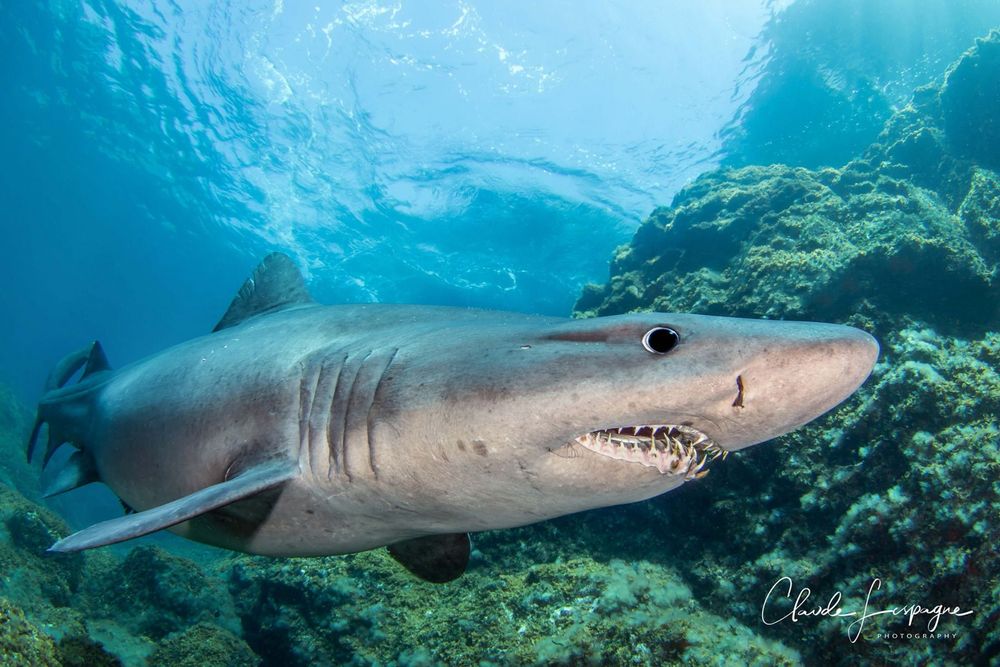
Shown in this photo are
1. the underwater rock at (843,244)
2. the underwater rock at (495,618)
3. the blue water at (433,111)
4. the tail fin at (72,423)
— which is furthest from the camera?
the blue water at (433,111)

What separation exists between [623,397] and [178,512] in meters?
1.84

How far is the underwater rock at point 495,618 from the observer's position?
11.6ft

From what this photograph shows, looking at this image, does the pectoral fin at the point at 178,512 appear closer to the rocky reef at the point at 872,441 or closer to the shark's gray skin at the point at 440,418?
the shark's gray skin at the point at 440,418

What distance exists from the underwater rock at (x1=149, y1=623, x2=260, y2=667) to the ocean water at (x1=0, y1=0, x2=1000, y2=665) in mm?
53

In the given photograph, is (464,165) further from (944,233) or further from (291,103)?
(944,233)

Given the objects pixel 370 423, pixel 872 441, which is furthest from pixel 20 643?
pixel 872 441

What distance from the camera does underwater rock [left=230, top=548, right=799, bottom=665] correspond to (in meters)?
3.54

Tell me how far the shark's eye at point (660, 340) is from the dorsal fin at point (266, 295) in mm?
3736

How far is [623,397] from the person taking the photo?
1646 millimetres

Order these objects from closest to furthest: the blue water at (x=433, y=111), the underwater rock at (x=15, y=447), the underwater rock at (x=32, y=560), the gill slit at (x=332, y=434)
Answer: the gill slit at (x=332, y=434) < the underwater rock at (x=32, y=560) < the underwater rock at (x=15, y=447) < the blue water at (x=433, y=111)

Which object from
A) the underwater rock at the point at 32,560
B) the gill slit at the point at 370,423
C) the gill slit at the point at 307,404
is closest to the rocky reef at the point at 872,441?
the gill slit at the point at 370,423

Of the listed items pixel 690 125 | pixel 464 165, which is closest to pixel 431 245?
pixel 464 165

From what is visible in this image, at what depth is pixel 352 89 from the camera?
2295 cm
